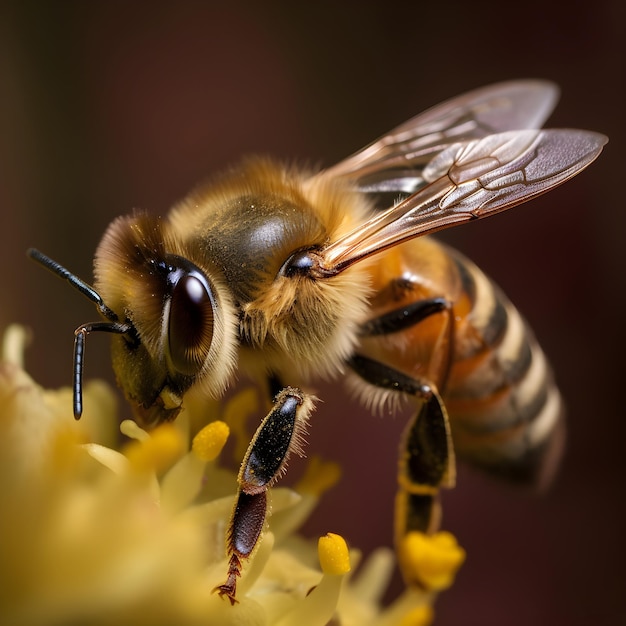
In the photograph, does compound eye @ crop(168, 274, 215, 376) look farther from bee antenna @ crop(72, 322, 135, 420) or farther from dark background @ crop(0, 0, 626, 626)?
dark background @ crop(0, 0, 626, 626)

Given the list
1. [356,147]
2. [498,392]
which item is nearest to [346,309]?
[498,392]

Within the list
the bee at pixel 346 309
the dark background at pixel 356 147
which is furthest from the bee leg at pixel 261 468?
the dark background at pixel 356 147

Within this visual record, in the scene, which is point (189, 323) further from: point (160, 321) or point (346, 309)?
point (346, 309)

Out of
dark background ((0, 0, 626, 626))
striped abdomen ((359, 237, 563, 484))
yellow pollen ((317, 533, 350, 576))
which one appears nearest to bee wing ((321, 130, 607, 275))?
striped abdomen ((359, 237, 563, 484))

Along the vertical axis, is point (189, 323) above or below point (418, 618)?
above

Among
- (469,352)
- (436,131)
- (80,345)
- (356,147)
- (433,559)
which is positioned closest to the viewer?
(80,345)

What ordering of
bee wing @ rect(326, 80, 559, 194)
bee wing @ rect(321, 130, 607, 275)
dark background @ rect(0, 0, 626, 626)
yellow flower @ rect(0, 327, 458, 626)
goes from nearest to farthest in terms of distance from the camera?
yellow flower @ rect(0, 327, 458, 626)
bee wing @ rect(321, 130, 607, 275)
bee wing @ rect(326, 80, 559, 194)
dark background @ rect(0, 0, 626, 626)
